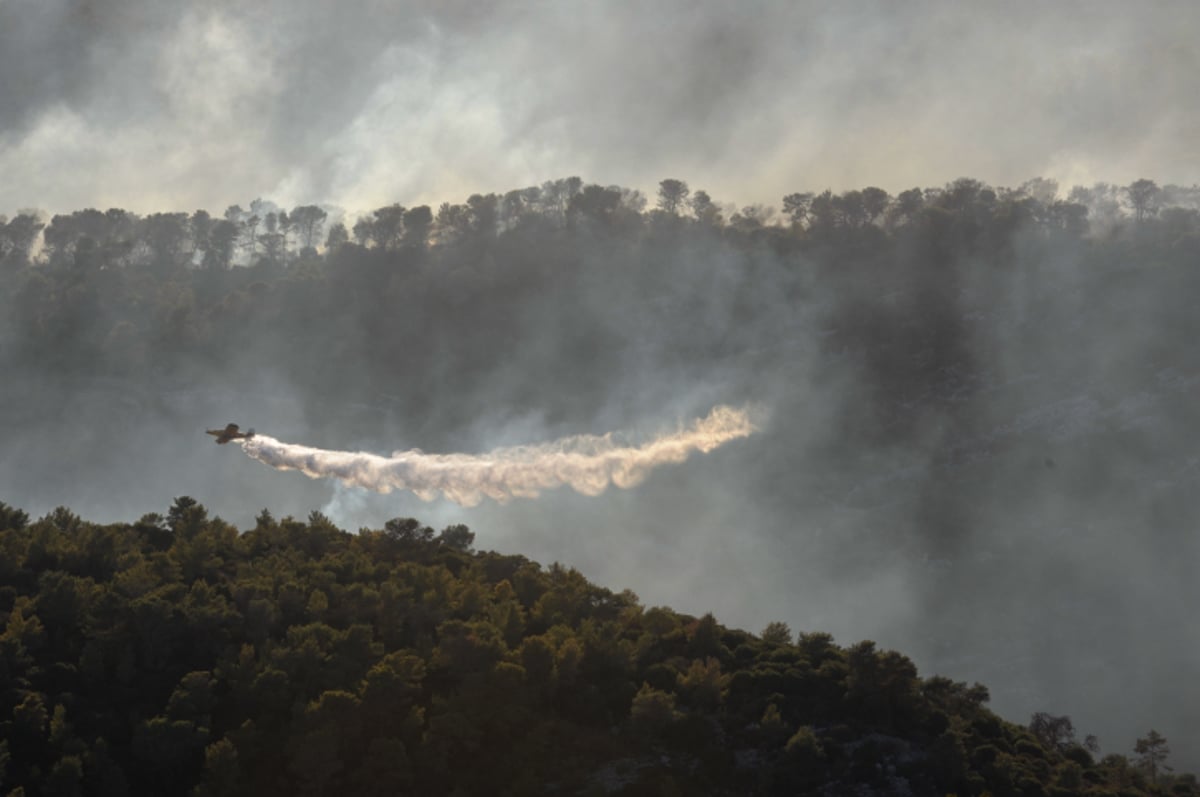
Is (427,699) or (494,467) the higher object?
(494,467)

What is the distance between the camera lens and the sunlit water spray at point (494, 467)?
96.1 meters

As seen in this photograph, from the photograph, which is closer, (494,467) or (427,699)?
(427,699)

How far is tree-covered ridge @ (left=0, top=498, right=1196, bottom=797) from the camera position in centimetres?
6181

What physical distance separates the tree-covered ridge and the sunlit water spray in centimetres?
1224

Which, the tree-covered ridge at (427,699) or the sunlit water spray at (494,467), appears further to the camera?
the sunlit water spray at (494,467)

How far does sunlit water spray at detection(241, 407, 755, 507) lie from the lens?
315ft

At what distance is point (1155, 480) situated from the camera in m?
164

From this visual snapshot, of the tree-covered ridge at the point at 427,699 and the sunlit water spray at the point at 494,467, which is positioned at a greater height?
the sunlit water spray at the point at 494,467

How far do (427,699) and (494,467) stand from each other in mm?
30531

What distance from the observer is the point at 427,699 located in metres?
69.9

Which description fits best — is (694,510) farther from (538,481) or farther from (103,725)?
(103,725)

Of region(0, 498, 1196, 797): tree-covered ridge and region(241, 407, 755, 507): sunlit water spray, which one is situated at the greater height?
region(241, 407, 755, 507): sunlit water spray

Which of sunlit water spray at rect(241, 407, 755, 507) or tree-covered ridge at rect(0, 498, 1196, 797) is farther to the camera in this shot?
sunlit water spray at rect(241, 407, 755, 507)

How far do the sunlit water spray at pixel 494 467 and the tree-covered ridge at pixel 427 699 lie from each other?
40.1ft
